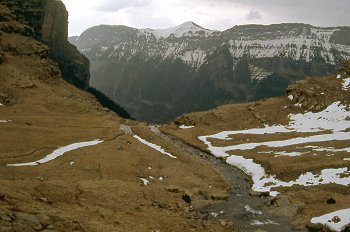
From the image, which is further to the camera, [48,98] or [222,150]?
[48,98]

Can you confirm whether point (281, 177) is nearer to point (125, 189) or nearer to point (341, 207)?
point (341, 207)

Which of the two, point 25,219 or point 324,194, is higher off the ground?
point 25,219

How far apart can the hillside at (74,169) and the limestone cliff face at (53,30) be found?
14.4 meters

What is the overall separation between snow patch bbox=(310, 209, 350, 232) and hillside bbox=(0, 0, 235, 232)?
7.47m

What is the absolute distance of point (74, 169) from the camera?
162ft

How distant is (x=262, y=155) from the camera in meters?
64.8

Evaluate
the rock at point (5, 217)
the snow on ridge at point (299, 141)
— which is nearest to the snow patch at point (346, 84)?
the snow on ridge at point (299, 141)

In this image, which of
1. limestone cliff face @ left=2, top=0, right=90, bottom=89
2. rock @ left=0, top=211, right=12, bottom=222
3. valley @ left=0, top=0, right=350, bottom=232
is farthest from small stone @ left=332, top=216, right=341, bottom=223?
limestone cliff face @ left=2, top=0, right=90, bottom=89

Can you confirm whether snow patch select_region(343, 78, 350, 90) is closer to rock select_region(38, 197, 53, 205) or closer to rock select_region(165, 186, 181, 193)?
rock select_region(165, 186, 181, 193)

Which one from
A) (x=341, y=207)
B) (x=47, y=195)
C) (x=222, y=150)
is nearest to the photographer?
(x=47, y=195)

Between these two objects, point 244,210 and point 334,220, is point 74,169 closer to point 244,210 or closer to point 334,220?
point 244,210

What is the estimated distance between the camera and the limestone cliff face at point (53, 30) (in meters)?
132

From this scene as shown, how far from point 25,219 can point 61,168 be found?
92.9 ft

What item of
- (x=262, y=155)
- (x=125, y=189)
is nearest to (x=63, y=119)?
(x=262, y=155)
